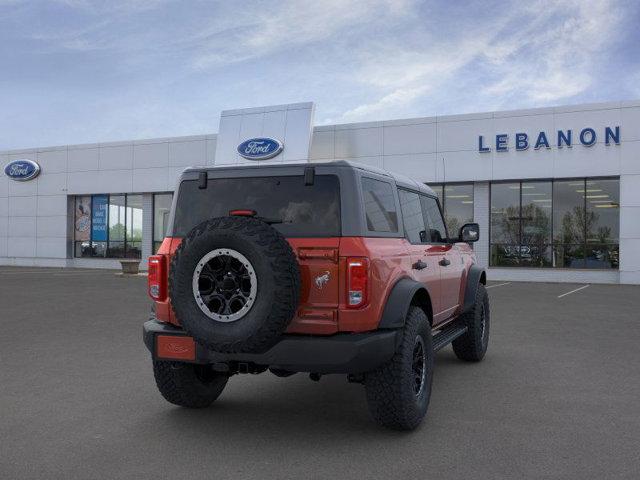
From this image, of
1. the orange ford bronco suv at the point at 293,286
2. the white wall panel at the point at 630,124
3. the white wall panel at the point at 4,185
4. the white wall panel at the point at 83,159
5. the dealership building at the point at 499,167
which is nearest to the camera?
the orange ford bronco suv at the point at 293,286

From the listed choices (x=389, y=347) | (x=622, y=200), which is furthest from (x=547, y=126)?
(x=389, y=347)

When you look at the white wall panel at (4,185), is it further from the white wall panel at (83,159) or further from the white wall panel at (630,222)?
the white wall panel at (630,222)

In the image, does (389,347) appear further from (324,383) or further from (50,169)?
(50,169)

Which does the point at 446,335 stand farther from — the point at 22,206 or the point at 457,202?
the point at 22,206

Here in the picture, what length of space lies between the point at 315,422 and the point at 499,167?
20449 millimetres

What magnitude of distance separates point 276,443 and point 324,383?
1864 mm

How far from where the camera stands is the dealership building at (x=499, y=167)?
877 inches

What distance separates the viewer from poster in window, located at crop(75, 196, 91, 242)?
31.6 metres

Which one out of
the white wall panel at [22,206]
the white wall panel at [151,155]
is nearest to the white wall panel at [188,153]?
the white wall panel at [151,155]

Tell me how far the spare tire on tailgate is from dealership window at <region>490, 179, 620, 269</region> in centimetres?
2122

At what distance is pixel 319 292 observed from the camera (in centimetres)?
423

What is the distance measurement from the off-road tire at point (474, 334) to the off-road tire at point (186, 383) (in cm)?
298

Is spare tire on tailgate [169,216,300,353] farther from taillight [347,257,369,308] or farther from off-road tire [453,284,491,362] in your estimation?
off-road tire [453,284,491,362]

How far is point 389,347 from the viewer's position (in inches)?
165
